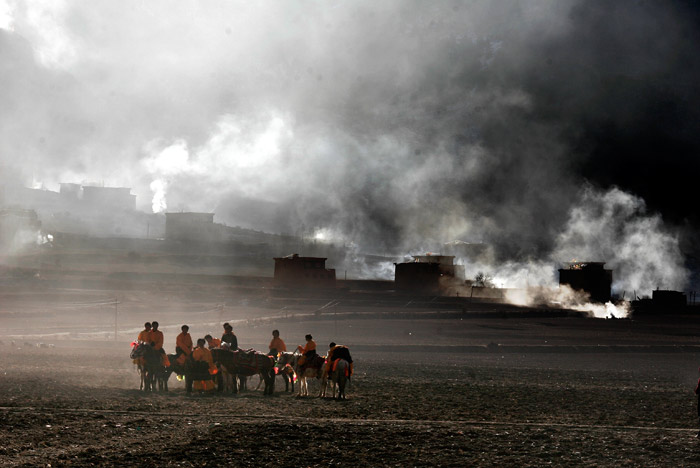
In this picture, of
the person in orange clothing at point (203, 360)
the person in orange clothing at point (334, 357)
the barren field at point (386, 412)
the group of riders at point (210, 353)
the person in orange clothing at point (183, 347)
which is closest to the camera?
the barren field at point (386, 412)

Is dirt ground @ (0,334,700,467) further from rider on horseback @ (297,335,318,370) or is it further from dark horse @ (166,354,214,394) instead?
rider on horseback @ (297,335,318,370)

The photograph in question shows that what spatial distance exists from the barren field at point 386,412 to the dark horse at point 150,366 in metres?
0.51

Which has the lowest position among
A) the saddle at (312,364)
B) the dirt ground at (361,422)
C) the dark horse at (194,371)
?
the dirt ground at (361,422)

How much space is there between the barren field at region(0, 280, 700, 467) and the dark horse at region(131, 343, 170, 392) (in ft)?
1.67

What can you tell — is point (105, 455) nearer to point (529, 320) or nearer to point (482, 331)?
point (482, 331)

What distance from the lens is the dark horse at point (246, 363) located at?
70.5ft

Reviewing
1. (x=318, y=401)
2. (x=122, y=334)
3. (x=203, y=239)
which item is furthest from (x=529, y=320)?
(x=203, y=239)

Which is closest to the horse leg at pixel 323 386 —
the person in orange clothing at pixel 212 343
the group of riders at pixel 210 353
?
the group of riders at pixel 210 353

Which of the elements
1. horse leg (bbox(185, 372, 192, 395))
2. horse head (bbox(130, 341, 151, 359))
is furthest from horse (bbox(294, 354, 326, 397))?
horse head (bbox(130, 341, 151, 359))

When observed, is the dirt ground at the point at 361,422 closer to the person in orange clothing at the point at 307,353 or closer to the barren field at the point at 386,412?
the barren field at the point at 386,412

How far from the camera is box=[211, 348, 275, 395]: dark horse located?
21484 mm

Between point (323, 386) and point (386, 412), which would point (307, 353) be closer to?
point (323, 386)

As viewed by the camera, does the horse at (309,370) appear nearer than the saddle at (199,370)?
No

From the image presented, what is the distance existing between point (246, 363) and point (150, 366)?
267 centimetres
